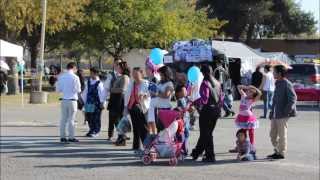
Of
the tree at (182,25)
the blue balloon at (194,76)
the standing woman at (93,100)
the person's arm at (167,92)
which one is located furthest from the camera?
the tree at (182,25)

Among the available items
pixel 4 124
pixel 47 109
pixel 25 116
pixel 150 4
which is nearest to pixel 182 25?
pixel 150 4

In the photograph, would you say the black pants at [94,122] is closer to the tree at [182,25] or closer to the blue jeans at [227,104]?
the blue jeans at [227,104]

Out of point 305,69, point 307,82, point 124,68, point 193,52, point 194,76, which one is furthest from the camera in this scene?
point 193,52

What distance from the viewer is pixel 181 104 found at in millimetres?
12008

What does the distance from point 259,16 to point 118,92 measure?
51.8 meters

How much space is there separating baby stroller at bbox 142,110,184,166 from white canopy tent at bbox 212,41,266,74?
2322cm

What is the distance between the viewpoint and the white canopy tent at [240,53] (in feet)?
119

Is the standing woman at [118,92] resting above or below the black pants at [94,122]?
above

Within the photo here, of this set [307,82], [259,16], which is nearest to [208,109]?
[307,82]

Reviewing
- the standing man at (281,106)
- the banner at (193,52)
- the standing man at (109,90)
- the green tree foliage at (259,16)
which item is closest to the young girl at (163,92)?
the standing man at (281,106)

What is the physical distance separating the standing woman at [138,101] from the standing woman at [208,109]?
1.29 metres

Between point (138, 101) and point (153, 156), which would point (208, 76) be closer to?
point (138, 101)

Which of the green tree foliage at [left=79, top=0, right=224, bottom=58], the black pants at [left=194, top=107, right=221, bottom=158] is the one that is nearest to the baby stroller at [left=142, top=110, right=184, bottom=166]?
the black pants at [left=194, top=107, right=221, bottom=158]

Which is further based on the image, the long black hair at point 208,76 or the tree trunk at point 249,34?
the tree trunk at point 249,34
